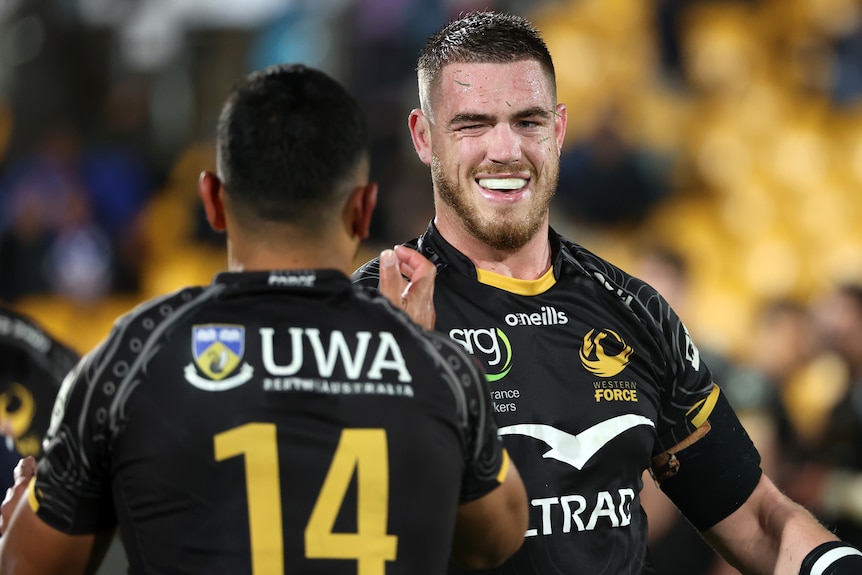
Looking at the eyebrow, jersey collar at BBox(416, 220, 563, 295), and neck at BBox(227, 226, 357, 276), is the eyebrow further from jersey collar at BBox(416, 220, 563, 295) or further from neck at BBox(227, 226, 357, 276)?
neck at BBox(227, 226, 357, 276)

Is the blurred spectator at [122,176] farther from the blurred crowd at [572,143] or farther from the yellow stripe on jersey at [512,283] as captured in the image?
the yellow stripe on jersey at [512,283]

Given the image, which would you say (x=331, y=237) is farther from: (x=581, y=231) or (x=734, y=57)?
(x=734, y=57)

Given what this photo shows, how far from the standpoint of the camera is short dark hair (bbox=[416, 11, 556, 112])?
132 inches

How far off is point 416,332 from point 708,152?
28.1 ft

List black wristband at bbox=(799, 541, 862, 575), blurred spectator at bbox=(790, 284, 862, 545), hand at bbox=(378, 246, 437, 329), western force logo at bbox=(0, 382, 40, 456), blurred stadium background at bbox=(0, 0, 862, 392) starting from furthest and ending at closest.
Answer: blurred stadium background at bbox=(0, 0, 862, 392) → blurred spectator at bbox=(790, 284, 862, 545) → western force logo at bbox=(0, 382, 40, 456) → black wristband at bbox=(799, 541, 862, 575) → hand at bbox=(378, 246, 437, 329)

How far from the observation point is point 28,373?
4.31m

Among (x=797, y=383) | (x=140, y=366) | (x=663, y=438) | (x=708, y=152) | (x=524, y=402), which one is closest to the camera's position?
(x=140, y=366)

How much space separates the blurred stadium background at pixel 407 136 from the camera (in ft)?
31.9

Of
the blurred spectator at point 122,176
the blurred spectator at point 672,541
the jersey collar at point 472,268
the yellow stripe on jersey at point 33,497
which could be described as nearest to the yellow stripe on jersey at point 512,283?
the jersey collar at point 472,268

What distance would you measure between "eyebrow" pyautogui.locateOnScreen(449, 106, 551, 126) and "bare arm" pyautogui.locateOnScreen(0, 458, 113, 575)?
1.49 m

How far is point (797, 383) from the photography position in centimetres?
894

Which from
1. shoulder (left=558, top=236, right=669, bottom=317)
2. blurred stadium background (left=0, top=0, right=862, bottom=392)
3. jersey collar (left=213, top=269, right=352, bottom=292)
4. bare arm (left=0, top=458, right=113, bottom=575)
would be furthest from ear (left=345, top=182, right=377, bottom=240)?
blurred stadium background (left=0, top=0, right=862, bottom=392)

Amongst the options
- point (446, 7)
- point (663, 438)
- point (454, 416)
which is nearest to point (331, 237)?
point (454, 416)

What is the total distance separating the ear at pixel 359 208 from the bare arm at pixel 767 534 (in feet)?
4.81
